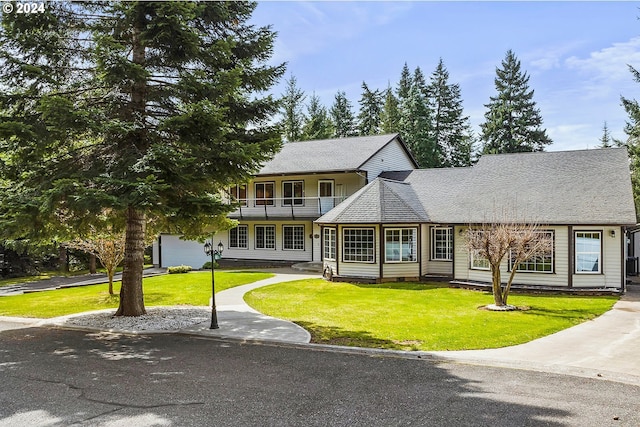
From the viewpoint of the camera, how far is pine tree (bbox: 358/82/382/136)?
54.3 m

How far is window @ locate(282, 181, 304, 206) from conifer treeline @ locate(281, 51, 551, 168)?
1937 cm

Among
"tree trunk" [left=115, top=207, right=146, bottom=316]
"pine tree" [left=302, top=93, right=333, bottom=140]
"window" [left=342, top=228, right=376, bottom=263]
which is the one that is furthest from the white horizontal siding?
"pine tree" [left=302, top=93, right=333, bottom=140]

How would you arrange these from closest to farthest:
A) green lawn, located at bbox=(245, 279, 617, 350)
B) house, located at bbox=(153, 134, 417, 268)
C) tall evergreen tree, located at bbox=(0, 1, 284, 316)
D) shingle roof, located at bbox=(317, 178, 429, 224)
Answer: tall evergreen tree, located at bbox=(0, 1, 284, 316) → green lawn, located at bbox=(245, 279, 617, 350) → shingle roof, located at bbox=(317, 178, 429, 224) → house, located at bbox=(153, 134, 417, 268)

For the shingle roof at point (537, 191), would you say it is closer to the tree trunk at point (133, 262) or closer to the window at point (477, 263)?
the window at point (477, 263)

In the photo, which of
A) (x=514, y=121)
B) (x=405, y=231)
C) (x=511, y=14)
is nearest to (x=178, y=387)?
(x=511, y=14)

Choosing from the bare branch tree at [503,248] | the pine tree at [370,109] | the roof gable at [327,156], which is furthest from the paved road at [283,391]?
the pine tree at [370,109]

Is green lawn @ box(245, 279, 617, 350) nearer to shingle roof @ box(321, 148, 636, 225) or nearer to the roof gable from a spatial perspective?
shingle roof @ box(321, 148, 636, 225)

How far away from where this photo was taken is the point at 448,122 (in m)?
49.8

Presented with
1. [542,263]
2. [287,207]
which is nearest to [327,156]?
[287,207]

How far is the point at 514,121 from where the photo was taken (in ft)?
154

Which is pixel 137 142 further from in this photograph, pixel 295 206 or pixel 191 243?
pixel 191 243

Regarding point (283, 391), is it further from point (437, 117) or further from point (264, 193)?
point (437, 117)

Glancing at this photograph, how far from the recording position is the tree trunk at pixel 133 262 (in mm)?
12914

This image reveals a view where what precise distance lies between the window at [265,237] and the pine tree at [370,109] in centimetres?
2833
